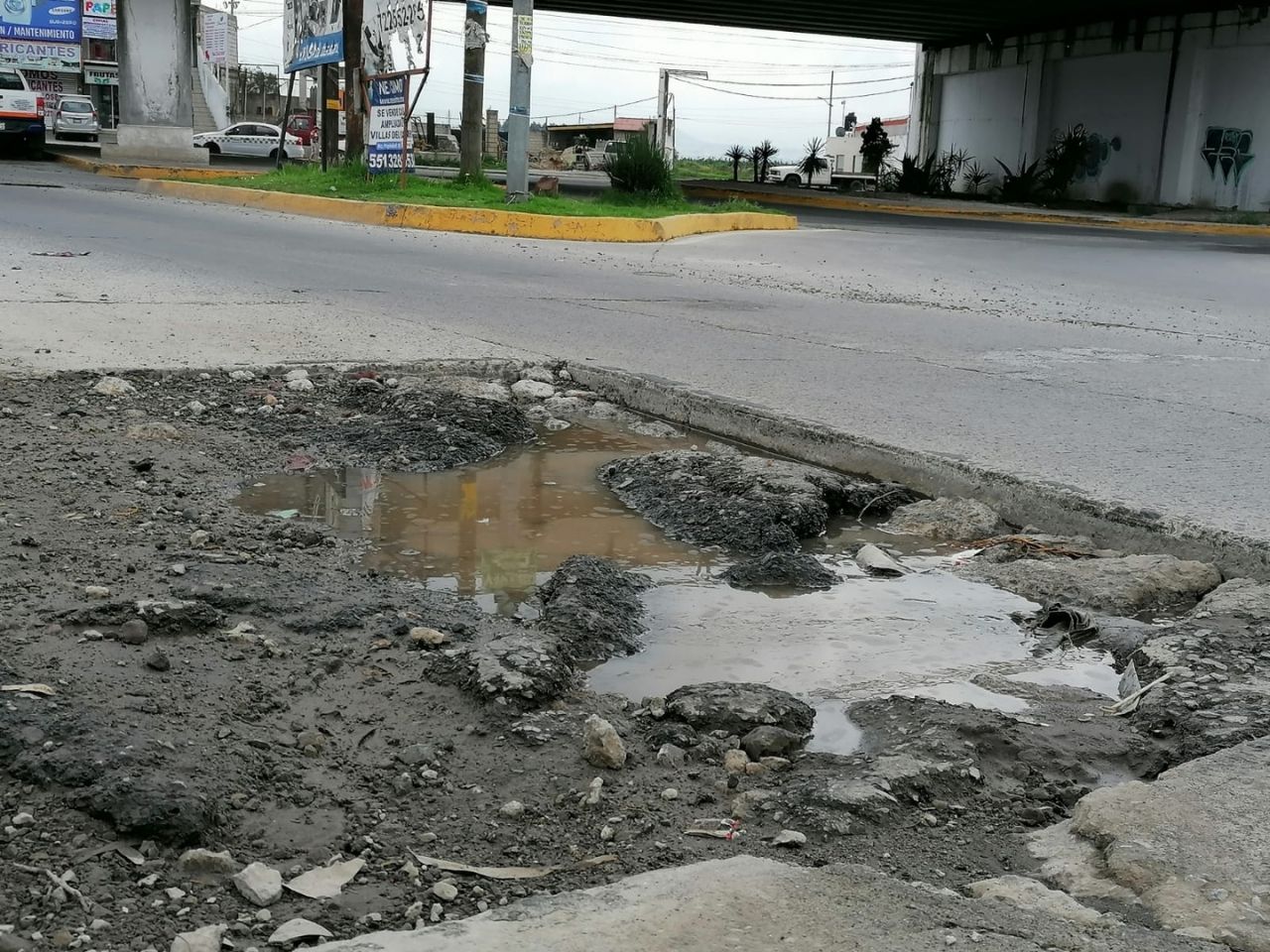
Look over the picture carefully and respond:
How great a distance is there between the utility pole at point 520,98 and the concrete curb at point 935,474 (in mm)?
10326

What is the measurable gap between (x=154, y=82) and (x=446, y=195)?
1251 cm

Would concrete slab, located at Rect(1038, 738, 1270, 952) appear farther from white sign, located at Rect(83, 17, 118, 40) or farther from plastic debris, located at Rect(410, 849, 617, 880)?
white sign, located at Rect(83, 17, 118, 40)

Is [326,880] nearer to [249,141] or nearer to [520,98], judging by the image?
[520,98]

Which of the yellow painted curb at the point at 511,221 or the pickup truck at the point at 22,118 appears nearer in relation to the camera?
the yellow painted curb at the point at 511,221

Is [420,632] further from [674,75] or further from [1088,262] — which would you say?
[674,75]

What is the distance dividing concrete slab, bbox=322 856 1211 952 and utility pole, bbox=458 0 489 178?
16517 millimetres

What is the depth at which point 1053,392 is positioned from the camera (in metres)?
5.39

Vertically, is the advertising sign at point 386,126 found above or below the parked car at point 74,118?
below

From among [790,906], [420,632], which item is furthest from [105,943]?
[420,632]

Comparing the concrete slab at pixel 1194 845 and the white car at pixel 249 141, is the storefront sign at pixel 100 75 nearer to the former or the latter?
A: the white car at pixel 249 141

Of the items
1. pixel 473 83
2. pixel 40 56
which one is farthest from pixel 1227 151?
pixel 40 56

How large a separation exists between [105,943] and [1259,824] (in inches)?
65.4

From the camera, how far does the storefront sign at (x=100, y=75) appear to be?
46938 mm

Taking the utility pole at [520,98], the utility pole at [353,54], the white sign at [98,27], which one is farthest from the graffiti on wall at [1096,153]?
the white sign at [98,27]
